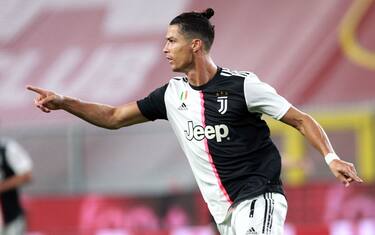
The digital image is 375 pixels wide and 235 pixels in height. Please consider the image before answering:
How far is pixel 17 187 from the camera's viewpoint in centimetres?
1288

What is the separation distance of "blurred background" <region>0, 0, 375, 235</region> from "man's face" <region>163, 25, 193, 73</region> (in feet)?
15.2

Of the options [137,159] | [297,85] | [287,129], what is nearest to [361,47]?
[297,85]

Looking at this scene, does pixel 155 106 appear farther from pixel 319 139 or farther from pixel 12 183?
pixel 12 183

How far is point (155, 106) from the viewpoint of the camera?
8.11 m

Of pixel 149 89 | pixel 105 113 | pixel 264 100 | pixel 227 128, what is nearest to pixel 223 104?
pixel 227 128

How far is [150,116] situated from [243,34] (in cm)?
964

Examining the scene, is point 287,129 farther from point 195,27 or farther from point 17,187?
point 195,27

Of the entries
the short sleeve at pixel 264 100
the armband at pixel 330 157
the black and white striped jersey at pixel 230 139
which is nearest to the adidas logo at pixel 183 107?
the black and white striped jersey at pixel 230 139

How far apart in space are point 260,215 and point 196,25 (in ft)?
4.48

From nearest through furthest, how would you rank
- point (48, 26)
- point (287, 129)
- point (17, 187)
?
point (17, 187), point (287, 129), point (48, 26)

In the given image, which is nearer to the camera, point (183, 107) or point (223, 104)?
point (223, 104)

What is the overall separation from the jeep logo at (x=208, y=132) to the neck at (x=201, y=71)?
0.94ft

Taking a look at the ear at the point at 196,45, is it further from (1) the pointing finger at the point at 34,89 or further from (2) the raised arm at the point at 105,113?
(1) the pointing finger at the point at 34,89

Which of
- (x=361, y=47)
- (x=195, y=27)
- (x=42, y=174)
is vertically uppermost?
(x=195, y=27)
